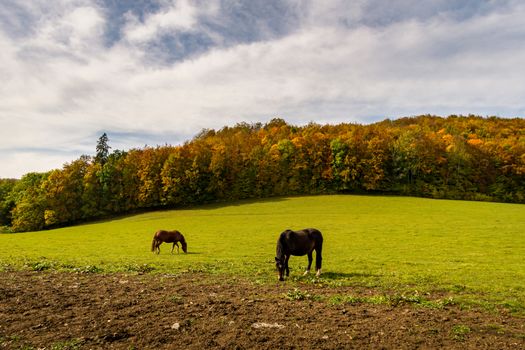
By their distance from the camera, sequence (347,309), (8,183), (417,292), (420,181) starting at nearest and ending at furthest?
(347,309)
(417,292)
(420,181)
(8,183)

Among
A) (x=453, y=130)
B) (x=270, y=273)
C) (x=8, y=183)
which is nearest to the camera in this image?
(x=270, y=273)

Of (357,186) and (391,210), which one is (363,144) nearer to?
(357,186)

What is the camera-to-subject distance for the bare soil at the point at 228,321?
708cm

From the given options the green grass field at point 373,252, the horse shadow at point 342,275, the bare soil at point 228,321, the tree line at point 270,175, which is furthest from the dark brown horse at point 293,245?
the tree line at point 270,175

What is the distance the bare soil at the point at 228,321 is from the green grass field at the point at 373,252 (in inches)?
106

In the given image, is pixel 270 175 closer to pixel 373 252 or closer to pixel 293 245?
pixel 373 252

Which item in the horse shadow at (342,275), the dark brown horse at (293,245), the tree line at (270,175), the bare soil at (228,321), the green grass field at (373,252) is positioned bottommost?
the green grass field at (373,252)

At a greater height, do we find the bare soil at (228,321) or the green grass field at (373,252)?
the bare soil at (228,321)

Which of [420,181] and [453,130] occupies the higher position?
[453,130]

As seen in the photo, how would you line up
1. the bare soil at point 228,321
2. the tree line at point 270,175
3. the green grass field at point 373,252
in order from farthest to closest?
the tree line at point 270,175, the green grass field at point 373,252, the bare soil at point 228,321

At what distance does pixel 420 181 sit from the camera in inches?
2931

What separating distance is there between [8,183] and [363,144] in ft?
310

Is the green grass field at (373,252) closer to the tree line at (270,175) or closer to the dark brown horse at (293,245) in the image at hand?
the dark brown horse at (293,245)

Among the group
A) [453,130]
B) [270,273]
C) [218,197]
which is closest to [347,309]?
[270,273]
